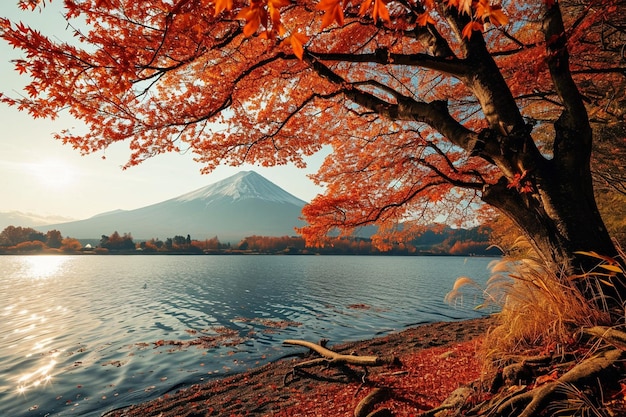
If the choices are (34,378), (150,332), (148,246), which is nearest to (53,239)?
(148,246)

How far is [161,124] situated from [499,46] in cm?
905

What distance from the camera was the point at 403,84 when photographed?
28.7 ft

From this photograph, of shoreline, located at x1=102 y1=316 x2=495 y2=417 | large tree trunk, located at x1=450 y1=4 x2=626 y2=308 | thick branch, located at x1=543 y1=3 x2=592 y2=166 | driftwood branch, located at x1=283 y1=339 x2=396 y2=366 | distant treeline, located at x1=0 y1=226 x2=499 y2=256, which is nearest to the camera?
large tree trunk, located at x1=450 y1=4 x2=626 y2=308

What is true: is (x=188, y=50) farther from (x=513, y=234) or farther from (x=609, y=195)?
(x=513, y=234)

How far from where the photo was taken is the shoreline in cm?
517

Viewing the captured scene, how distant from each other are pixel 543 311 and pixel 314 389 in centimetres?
562

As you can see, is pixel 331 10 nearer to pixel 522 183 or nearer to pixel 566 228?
pixel 522 183

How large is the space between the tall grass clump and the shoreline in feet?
2.32

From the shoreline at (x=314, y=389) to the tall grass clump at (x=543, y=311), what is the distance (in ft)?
2.32

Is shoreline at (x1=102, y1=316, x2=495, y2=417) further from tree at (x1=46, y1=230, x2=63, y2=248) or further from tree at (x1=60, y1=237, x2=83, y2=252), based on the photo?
tree at (x1=46, y1=230, x2=63, y2=248)

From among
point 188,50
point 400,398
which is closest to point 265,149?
point 188,50

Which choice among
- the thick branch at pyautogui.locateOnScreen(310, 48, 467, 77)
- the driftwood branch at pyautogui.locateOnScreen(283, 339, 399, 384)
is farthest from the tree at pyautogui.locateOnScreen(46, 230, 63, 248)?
the thick branch at pyautogui.locateOnScreen(310, 48, 467, 77)

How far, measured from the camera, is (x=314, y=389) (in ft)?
24.5

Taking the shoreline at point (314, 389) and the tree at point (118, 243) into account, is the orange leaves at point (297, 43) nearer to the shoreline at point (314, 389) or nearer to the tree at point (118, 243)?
the shoreline at point (314, 389)
